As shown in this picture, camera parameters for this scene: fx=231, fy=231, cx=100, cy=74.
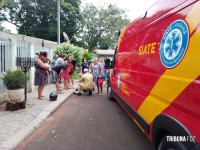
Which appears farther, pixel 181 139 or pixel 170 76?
pixel 170 76

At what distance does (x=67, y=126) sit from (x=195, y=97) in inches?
154

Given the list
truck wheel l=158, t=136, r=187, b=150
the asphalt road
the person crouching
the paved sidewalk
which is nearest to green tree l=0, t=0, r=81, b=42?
the person crouching

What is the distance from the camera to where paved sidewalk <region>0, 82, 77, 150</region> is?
4475 mm

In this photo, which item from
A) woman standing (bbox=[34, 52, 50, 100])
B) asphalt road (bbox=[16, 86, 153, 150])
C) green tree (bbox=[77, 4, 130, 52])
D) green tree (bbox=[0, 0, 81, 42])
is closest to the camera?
asphalt road (bbox=[16, 86, 153, 150])

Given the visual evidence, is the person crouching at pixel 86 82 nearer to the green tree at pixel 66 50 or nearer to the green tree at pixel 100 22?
the green tree at pixel 66 50

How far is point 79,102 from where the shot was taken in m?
8.78

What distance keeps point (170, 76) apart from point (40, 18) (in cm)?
3791

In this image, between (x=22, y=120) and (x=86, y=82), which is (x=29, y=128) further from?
(x=86, y=82)

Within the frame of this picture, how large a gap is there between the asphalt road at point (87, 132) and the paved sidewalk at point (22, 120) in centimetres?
15

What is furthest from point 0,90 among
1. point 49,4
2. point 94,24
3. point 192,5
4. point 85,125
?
point 94,24

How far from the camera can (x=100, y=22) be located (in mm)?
42031

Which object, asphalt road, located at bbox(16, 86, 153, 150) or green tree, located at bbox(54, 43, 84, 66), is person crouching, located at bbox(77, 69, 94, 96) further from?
green tree, located at bbox(54, 43, 84, 66)

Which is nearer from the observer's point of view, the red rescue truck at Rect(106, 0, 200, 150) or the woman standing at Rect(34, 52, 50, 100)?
the red rescue truck at Rect(106, 0, 200, 150)

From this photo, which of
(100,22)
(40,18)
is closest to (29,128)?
(40,18)
